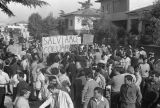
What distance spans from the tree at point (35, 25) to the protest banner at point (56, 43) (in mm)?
43541

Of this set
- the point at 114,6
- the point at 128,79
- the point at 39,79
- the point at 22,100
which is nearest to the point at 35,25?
the point at 114,6

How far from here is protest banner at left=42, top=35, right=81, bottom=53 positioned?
53.5ft

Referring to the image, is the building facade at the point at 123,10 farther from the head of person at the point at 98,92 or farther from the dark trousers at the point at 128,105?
the head of person at the point at 98,92

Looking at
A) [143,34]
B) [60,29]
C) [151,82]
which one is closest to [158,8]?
[143,34]

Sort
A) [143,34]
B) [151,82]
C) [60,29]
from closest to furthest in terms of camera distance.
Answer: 1. [151,82]
2. [143,34]
3. [60,29]

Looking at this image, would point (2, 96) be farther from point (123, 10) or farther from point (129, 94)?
point (123, 10)

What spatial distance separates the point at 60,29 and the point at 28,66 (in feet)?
193

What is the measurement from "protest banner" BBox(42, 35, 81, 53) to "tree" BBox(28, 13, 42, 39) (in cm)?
4354

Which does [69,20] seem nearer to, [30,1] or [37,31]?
[37,31]

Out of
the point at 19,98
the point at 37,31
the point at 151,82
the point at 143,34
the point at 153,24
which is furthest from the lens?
the point at 37,31

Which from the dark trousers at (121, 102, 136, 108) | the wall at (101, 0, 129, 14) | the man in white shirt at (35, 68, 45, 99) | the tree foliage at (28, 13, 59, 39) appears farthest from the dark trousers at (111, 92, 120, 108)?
the tree foliage at (28, 13, 59, 39)

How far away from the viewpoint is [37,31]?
62406mm

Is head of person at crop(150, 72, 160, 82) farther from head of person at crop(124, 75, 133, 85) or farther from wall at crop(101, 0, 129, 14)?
wall at crop(101, 0, 129, 14)

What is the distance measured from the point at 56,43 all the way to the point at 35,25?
161ft
